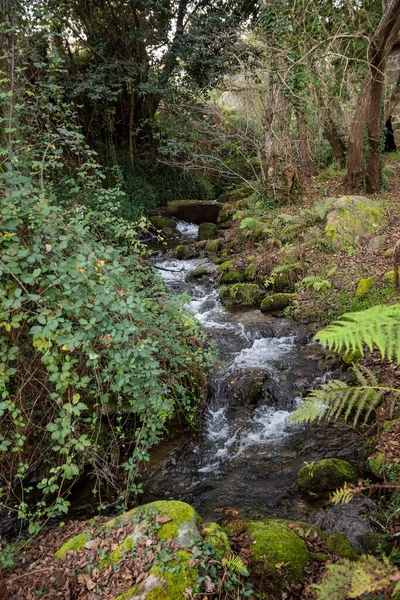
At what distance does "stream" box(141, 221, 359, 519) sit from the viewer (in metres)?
4.32

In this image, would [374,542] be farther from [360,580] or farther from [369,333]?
[369,333]

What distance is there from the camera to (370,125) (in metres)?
11.4

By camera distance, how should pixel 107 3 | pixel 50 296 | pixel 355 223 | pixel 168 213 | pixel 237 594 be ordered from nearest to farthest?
1. pixel 237 594
2. pixel 50 296
3. pixel 355 223
4. pixel 107 3
5. pixel 168 213

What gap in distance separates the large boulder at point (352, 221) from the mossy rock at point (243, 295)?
2.40m

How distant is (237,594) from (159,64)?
16.8 metres

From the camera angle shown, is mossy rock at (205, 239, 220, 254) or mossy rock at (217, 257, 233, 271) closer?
mossy rock at (217, 257, 233, 271)

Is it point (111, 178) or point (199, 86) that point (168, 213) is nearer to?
point (111, 178)

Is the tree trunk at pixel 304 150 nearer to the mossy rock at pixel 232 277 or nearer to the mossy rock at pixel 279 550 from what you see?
the mossy rock at pixel 232 277

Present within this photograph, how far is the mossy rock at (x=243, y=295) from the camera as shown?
350 inches

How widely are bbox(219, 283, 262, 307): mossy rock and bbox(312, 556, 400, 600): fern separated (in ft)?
22.7

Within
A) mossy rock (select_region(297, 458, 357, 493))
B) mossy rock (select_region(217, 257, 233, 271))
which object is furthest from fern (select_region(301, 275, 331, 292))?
mossy rock (select_region(297, 458, 357, 493))

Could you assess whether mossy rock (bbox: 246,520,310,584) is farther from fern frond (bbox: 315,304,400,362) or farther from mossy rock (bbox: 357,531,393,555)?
→ fern frond (bbox: 315,304,400,362)

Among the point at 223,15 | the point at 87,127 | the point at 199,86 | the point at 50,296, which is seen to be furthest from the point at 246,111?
the point at 50,296

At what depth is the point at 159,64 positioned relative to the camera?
1464 cm
